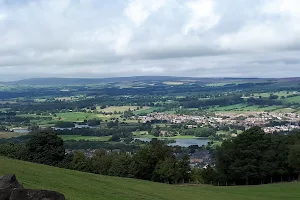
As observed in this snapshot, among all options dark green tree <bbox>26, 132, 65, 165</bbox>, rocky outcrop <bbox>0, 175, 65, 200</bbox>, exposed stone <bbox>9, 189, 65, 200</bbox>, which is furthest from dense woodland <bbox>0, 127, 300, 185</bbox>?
exposed stone <bbox>9, 189, 65, 200</bbox>

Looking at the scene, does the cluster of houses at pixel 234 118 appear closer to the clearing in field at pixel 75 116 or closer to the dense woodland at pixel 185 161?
the clearing in field at pixel 75 116

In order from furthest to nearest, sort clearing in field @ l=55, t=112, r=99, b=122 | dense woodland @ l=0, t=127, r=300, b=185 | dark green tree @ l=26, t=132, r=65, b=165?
clearing in field @ l=55, t=112, r=99, b=122 < dense woodland @ l=0, t=127, r=300, b=185 < dark green tree @ l=26, t=132, r=65, b=165

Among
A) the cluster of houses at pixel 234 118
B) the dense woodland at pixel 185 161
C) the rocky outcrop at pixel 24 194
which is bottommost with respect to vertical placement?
the cluster of houses at pixel 234 118

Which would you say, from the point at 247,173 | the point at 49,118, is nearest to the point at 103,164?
the point at 247,173

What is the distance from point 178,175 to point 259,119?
351 ft

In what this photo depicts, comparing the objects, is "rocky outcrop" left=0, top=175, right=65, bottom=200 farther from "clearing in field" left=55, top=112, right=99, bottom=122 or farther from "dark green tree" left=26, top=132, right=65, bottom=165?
"clearing in field" left=55, top=112, right=99, bottom=122

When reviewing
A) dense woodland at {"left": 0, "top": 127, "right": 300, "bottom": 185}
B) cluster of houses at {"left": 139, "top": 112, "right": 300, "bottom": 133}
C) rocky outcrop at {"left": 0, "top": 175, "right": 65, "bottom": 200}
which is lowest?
cluster of houses at {"left": 139, "top": 112, "right": 300, "bottom": 133}

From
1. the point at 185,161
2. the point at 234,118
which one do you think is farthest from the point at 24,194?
the point at 234,118

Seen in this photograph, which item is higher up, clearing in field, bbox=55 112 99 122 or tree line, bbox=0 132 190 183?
tree line, bbox=0 132 190 183

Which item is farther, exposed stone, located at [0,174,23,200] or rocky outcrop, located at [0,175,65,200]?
exposed stone, located at [0,174,23,200]

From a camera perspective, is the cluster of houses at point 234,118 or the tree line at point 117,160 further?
the cluster of houses at point 234,118

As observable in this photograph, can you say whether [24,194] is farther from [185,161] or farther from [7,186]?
[185,161]

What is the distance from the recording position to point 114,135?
11831 centimetres

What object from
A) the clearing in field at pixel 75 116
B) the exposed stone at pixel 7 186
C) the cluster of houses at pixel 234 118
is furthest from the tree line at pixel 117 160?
the clearing in field at pixel 75 116
